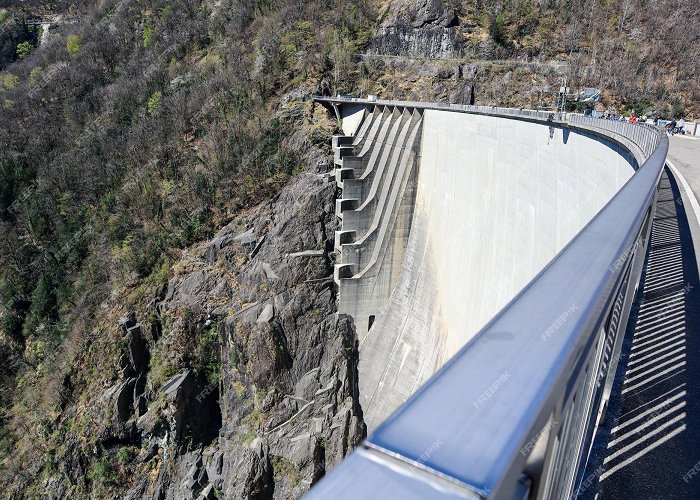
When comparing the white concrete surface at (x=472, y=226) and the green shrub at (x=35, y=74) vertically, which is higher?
the green shrub at (x=35, y=74)

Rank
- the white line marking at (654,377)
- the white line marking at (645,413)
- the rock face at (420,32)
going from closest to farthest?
1. the white line marking at (645,413)
2. the white line marking at (654,377)
3. the rock face at (420,32)

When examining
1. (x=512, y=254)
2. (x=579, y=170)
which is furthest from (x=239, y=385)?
(x=579, y=170)

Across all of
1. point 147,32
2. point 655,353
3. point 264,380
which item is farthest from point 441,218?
point 147,32

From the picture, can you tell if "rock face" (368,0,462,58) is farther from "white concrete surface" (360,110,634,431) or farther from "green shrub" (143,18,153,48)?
"green shrub" (143,18,153,48)

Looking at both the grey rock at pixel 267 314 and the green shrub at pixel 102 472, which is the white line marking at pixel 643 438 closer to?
the grey rock at pixel 267 314

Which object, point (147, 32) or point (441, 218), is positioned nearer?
point (441, 218)

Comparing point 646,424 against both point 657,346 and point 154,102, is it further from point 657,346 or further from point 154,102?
point 154,102

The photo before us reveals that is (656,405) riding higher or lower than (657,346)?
lower

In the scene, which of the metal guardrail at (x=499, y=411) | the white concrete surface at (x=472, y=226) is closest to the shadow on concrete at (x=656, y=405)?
the metal guardrail at (x=499, y=411)
